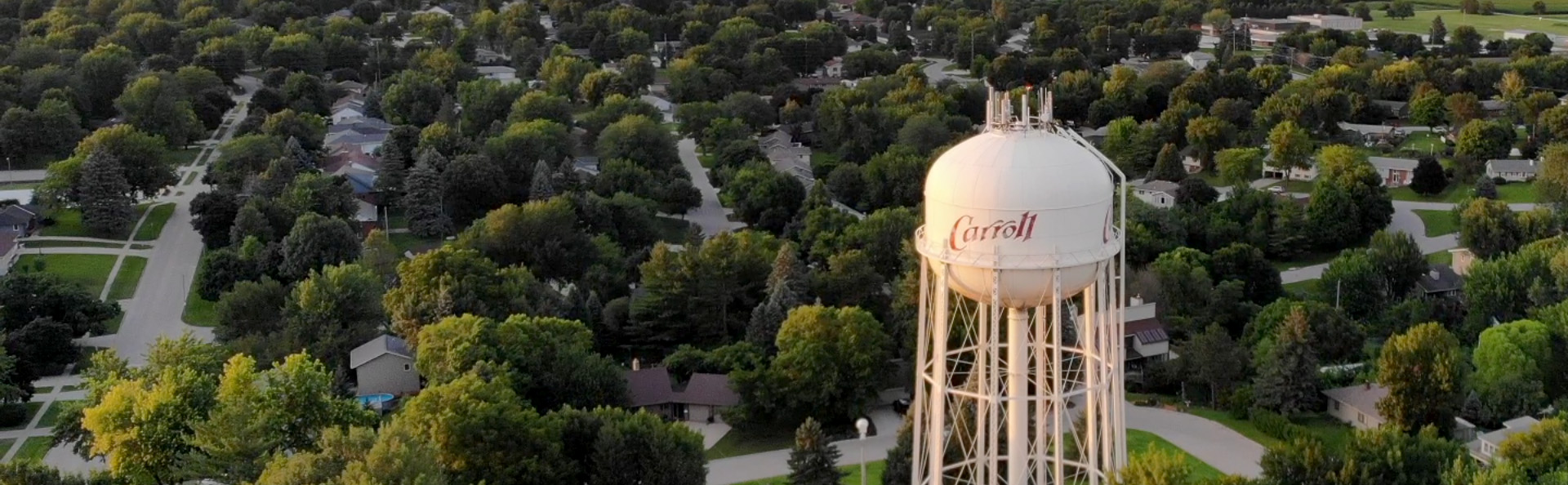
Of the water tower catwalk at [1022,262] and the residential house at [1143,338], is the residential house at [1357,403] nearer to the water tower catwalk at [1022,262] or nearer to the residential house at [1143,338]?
the residential house at [1143,338]

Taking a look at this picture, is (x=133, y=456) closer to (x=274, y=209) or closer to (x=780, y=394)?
(x=780, y=394)

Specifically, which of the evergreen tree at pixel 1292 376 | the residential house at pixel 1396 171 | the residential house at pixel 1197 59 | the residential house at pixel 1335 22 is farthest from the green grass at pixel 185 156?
the residential house at pixel 1335 22

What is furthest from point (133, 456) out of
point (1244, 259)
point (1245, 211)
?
point (1245, 211)

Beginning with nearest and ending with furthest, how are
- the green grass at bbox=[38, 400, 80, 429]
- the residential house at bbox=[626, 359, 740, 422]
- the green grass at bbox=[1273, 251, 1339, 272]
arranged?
the green grass at bbox=[38, 400, 80, 429] < the residential house at bbox=[626, 359, 740, 422] < the green grass at bbox=[1273, 251, 1339, 272]

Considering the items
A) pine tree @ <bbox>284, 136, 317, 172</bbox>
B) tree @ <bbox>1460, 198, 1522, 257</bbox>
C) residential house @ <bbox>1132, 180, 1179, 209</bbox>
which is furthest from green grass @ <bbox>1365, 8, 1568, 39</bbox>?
pine tree @ <bbox>284, 136, 317, 172</bbox>

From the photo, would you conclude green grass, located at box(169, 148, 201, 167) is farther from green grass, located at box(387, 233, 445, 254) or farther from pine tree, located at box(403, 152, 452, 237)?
pine tree, located at box(403, 152, 452, 237)

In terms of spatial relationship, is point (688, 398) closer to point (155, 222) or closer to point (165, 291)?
point (165, 291)

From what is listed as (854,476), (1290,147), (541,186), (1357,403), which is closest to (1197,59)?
(1290,147)
